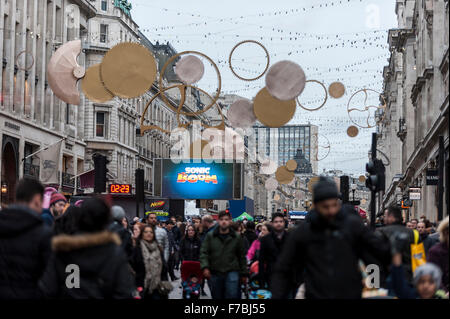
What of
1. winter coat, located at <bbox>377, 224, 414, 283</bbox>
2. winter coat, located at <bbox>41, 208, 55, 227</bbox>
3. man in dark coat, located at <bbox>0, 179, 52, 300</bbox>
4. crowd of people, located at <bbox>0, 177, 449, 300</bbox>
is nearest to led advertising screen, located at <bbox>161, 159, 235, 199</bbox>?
winter coat, located at <bbox>41, 208, 55, 227</bbox>

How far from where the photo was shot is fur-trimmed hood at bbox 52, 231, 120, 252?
639cm

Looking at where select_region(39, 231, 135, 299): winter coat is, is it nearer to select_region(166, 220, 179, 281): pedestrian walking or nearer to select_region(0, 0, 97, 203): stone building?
select_region(166, 220, 179, 281): pedestrian walking

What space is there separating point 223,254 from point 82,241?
6.58 metres

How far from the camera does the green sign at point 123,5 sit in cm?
7014

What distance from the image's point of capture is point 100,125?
68.9m

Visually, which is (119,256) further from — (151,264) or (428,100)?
(428,100)

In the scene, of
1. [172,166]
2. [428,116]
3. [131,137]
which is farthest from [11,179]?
[131,137]

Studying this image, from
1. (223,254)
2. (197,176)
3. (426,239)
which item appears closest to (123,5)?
(197,176)

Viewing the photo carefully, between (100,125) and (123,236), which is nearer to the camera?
(123,236)

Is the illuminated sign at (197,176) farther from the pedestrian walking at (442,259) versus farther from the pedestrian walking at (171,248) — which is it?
the pedestrian walking at (442,259)

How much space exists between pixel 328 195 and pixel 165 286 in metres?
6.10

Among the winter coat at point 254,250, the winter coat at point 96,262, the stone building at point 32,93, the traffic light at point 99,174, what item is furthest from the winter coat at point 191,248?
the stone building at point 32,93
